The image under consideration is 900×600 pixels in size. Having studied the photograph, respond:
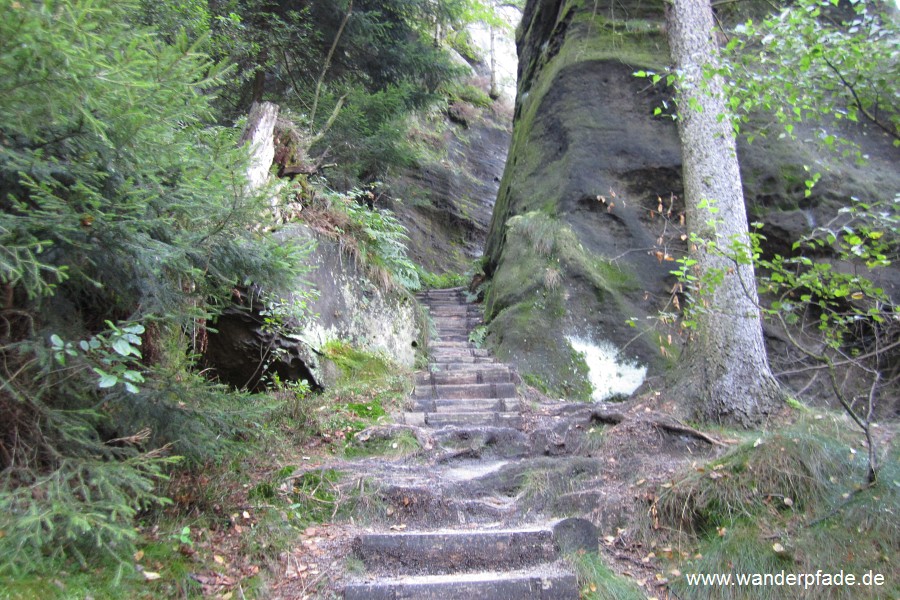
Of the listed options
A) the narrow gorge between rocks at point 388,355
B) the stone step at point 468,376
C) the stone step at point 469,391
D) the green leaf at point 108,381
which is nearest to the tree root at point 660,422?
the narrow gorge between rocks at point 388,355

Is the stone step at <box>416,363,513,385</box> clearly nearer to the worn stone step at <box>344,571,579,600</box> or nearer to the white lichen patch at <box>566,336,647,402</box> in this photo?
the white lichen patch at <box>566,336,647,402</box>

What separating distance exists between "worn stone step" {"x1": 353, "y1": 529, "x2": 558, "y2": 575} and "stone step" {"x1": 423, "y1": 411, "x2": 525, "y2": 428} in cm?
265

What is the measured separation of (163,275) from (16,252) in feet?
2.59

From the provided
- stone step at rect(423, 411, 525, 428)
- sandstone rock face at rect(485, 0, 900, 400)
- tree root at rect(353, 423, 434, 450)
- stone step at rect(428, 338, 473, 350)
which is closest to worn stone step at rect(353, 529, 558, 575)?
tree root at rect(353, 423, 434, 450)

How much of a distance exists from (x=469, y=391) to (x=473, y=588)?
432 centimetres

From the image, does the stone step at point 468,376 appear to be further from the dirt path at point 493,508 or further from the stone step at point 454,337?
the stone step at point 454,337

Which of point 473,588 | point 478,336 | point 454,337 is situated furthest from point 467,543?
point 454,337

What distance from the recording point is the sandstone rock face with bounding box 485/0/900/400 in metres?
8.91

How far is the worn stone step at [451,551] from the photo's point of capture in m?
3.61

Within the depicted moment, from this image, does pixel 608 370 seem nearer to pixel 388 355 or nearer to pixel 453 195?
pixel 388 355

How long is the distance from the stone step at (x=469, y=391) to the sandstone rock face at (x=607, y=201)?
2.54ft

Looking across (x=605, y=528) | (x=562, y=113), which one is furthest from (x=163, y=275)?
(x=562, y=113)

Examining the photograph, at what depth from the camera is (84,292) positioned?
3.00 meters

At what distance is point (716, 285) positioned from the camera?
17.1 feet
